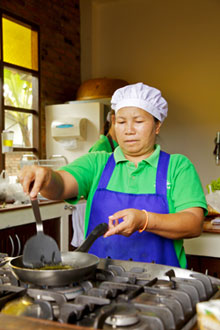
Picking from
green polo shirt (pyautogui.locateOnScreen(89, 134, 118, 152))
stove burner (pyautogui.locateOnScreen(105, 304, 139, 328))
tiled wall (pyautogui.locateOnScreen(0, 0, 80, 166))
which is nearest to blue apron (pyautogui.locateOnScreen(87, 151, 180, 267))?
stove burner (pyautogui.locateOnScreen(105, 304, 139, 328))

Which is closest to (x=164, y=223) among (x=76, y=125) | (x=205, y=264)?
(x=205, y=264)

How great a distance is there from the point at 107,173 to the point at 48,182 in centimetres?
33

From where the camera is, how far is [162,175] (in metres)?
1.54

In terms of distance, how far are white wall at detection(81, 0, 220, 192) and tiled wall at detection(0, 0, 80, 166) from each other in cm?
31

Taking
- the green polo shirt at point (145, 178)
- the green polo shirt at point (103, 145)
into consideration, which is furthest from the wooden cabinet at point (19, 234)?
the green polo shirt at point (145, 178)

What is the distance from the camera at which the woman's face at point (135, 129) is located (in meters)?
1.54

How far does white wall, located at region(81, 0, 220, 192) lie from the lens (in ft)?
20.2

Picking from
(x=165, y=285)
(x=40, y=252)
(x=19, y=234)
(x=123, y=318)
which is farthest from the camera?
(x=19, y=234)

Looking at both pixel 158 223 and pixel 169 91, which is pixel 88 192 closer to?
pixel 158 223

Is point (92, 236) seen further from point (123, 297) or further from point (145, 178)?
point (145, 178)

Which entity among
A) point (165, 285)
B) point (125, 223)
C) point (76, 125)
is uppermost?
point (76, 125)

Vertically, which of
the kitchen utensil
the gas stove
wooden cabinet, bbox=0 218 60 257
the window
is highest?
the window

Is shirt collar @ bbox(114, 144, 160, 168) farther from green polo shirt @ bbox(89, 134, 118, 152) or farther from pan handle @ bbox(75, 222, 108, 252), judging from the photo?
green polo shirt @ bbox(89, 134, 118, 152)

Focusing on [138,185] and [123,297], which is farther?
[138,185]
